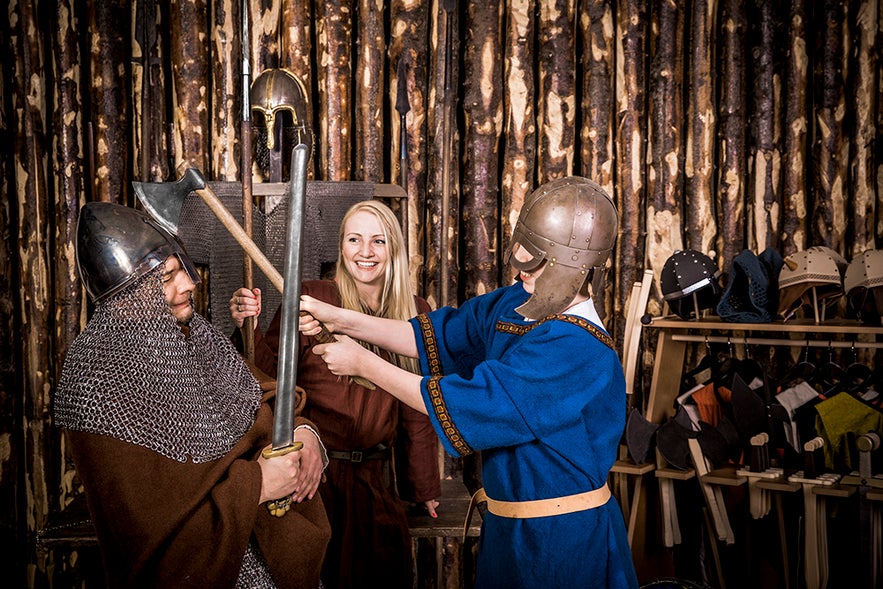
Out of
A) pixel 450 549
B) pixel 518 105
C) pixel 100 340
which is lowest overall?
pixel 450 549

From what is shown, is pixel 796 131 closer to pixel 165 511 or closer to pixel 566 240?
pixel 566 240

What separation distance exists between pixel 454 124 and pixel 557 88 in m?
0.60

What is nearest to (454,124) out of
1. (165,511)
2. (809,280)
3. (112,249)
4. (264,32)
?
(264,32)

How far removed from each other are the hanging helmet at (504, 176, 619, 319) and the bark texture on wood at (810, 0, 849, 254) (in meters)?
2.31

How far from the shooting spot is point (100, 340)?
214 cm

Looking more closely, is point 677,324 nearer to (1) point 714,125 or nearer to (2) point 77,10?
(1) point 714,125

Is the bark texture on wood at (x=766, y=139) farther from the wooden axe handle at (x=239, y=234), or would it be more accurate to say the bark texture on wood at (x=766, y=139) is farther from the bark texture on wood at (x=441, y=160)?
the wooden axe handle at (x=239, y=234)

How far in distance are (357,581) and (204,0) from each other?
9.99 feet

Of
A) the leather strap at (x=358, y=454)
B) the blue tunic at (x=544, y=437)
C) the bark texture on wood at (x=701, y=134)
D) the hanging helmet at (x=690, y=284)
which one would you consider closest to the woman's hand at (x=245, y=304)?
the leather strap at (x=358, y=454)

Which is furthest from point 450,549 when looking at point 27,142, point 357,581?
point 27,142

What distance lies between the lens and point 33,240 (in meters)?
4.06

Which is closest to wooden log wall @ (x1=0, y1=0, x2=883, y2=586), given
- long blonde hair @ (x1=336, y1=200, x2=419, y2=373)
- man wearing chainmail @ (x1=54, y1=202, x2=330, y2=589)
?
long blonde hair @ (x1=336, y1=200, x2=419, y2=373)

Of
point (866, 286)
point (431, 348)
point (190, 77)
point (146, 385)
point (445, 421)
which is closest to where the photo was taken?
point (146, 385)

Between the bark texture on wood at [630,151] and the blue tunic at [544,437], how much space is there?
189 centimetres
